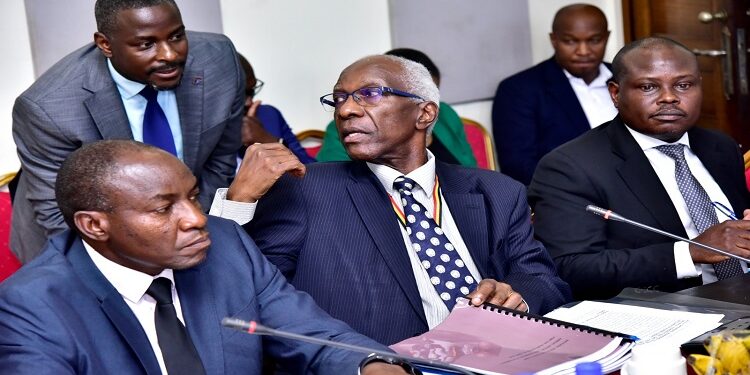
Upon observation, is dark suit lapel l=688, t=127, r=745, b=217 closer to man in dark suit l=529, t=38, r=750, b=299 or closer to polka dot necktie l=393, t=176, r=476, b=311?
man in dark suit l=529, t=38, r=750, b=299

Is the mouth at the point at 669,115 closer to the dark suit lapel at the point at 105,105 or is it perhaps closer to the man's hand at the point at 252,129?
the dark suit lapel at the point at 105,105

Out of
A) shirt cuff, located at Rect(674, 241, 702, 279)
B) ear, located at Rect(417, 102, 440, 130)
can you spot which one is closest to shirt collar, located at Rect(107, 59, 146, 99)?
ear, located at Rect(417, 102, 440, 130)

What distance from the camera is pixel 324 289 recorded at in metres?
2.50

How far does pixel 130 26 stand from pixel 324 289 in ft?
3.17

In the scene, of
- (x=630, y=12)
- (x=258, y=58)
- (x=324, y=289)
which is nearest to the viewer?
(x=324, y=289)

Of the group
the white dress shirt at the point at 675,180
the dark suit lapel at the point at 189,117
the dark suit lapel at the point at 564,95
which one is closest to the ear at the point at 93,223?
the dark suit lapel at the point at 189,117

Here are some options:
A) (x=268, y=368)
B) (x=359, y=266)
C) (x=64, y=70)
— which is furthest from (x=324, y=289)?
(x=64, y=70)

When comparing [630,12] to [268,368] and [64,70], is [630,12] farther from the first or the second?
[268,368]

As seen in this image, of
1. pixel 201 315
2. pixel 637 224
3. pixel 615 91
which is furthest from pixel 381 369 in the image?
pixel 615 91

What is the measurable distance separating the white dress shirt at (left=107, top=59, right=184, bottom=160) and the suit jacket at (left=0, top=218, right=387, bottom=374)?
87 centimetres

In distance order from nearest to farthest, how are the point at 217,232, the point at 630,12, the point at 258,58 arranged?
1. the point at 217,232
2. the point at 258,58
3. the point at 630,12

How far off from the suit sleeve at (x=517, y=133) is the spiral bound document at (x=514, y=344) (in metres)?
3.00

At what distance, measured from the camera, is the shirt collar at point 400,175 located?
2.69 meters

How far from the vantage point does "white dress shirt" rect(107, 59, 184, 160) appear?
9.86 feet
